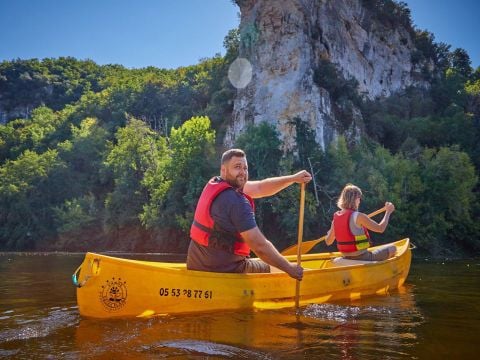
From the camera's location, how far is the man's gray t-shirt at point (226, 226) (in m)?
4.26

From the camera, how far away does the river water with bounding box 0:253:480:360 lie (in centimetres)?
335

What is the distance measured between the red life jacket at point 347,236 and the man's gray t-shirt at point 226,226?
218 centimetres

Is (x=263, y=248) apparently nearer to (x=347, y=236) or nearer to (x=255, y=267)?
(x=255, y=267)


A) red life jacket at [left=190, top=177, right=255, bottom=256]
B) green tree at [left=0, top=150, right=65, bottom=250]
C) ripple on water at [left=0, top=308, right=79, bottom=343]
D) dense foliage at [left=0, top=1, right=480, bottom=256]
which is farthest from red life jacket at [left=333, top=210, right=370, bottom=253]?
green tree at [left=0, top=150, right=65, bottom=250]

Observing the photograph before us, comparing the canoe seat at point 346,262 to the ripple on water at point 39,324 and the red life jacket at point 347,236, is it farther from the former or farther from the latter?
the ripple on water at point 39,324

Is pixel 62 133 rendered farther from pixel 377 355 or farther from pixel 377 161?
pixel 377 355

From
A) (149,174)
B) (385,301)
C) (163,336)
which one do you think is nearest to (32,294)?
(163,336)

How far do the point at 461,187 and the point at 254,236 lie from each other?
20.2m

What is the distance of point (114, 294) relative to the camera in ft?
14.6

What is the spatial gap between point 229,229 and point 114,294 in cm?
132

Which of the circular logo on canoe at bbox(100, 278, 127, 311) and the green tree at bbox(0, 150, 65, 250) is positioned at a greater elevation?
the green tree at bbox(0, 150, 65, 250)

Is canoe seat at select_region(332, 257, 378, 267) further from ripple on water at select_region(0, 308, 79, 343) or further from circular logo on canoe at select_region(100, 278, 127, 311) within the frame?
ripple on water at select_region(0, 308, 79, 343)

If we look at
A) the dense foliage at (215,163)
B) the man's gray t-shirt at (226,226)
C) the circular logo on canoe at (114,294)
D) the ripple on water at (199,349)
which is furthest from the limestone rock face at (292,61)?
the ripple on water at (199,349)

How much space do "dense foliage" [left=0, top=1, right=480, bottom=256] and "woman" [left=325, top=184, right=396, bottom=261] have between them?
14.3 metres
